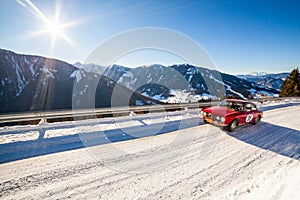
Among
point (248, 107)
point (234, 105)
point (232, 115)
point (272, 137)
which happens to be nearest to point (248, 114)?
point (248, 107)

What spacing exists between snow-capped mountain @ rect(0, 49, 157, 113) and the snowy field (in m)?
78.3

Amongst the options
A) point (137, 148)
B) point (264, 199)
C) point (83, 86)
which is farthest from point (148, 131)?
point (83, 86)

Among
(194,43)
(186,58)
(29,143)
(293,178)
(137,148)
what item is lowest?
(293,178)

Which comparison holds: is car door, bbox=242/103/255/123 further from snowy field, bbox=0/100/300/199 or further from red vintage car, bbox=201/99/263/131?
snowy field, bbox=0/100/300/199

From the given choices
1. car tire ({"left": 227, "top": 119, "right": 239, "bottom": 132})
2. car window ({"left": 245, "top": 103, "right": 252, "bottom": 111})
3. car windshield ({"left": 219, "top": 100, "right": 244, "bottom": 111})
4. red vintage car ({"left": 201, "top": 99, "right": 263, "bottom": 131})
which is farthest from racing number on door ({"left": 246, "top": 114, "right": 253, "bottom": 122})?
car tire ({"left": 227, "top": 119, "right": 239, "bottom": 132})

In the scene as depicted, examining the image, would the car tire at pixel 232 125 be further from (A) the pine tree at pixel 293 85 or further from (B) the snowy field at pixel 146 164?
(A) the pine tree at pixel 293 85

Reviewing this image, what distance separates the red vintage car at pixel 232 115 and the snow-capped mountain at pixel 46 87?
3003 inches

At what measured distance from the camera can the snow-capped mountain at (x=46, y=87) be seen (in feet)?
301

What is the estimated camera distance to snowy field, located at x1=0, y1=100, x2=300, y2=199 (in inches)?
130

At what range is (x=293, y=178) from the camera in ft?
12.9

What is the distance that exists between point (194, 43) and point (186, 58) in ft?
4.49

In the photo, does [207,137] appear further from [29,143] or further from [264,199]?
[29,143]

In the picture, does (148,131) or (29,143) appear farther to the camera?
(148,131)

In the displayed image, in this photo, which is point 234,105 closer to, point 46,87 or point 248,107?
point 248,107
